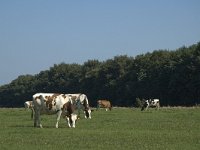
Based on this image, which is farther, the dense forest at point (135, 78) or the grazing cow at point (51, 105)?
the dense forest at point (135, 78)

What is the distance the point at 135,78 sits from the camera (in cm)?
11938

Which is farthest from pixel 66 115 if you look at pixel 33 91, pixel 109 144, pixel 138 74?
pixel 33 91

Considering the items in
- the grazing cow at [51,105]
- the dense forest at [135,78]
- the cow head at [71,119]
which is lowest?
the cow head at [71,119]

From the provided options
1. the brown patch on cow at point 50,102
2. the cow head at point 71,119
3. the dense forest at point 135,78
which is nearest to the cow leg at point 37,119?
the brown patch on cow at point 50,102

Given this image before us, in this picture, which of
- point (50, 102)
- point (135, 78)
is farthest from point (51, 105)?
point (135, 78)

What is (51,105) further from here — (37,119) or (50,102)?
(37,119)

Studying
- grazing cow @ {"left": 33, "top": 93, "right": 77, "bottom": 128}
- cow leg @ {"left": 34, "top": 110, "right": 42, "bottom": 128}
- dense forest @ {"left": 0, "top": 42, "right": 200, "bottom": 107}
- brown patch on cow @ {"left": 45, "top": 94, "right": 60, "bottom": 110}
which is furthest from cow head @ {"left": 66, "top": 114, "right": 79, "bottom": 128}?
dense forest @ {"left": 0, "top": 42, "right": 200, "bottom": 107}

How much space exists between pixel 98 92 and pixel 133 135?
10645cm

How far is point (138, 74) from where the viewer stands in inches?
4648

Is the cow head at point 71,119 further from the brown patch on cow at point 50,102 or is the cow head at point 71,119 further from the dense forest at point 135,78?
the dense forest at point 135,78

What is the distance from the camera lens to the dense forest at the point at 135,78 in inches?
3957

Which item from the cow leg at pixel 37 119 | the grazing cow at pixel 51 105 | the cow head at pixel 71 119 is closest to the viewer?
the cow head at pixel 71 119

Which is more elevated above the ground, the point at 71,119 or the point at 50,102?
the point at 50,102

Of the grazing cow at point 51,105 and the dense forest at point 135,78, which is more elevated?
the dense forest at point 135,78
